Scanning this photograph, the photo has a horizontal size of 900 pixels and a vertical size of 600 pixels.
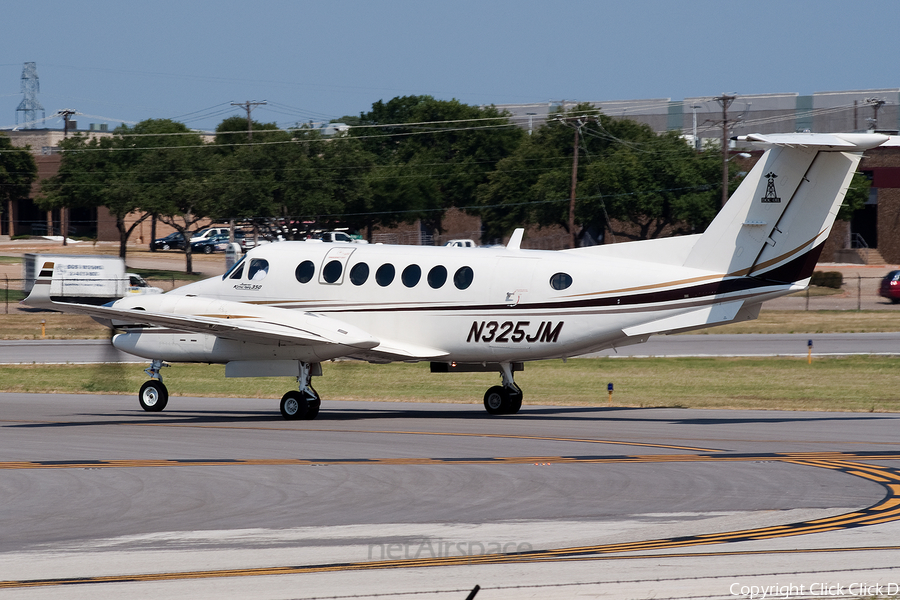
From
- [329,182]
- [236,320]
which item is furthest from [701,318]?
[329,182]

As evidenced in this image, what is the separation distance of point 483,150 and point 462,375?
78.3 meters

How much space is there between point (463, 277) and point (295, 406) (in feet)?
14.5

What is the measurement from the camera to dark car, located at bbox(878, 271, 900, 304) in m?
64.7

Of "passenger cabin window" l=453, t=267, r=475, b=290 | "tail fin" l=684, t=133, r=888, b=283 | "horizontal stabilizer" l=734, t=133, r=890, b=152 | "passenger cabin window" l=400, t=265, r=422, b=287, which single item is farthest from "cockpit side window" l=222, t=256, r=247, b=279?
"horizontal stabilizer" l=734, t=133, r=890, b=152

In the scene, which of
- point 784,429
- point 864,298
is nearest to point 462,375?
point 784,429

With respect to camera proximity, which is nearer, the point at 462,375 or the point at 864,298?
the point at 462,375

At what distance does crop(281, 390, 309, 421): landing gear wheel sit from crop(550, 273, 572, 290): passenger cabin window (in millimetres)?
5724

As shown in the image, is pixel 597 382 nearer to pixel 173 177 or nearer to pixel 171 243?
pixel 173 177

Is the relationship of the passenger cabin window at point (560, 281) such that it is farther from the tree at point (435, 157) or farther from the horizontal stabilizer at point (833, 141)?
the tree at point (435, 157)

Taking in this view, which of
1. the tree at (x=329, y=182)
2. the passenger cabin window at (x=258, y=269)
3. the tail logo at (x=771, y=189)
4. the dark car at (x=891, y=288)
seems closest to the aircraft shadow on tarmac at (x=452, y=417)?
the passenger cabin window at (x=258, y=269)

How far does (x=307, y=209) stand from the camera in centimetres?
8819

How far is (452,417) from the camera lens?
78.6 ft

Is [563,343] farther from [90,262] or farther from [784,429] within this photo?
[90,262]

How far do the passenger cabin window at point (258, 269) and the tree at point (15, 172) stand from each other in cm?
8072
